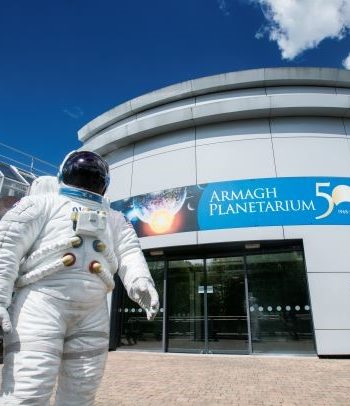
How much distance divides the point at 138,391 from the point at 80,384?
3383mm

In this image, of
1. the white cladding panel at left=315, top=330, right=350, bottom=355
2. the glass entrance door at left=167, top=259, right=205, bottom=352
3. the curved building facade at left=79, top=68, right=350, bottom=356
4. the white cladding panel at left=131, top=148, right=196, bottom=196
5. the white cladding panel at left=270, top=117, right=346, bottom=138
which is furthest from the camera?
the white cladding panel at left=131, top=148, right=196, bottom=196

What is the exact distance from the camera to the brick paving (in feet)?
14.9

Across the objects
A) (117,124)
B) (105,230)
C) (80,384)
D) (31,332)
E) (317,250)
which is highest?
(117,124)

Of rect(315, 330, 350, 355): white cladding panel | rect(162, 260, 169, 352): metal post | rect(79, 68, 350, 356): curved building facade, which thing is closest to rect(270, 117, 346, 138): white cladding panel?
rect(79, 68, 350, 356): curved building facade

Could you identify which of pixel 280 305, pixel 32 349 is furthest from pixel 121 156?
pixel 32 349

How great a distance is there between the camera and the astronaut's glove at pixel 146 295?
7.66 feet

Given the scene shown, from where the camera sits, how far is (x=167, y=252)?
33.1ft

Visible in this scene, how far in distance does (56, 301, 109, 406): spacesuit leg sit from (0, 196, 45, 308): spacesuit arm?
431mm

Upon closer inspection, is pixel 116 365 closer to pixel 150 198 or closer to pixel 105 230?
pixel 150 198

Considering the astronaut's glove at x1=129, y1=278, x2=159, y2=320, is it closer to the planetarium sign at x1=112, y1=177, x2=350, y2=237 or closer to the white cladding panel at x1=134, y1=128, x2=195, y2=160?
the planetarium sign at x1=112, y1=177, x2=350, y2=237

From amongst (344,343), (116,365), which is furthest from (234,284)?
(116,365)

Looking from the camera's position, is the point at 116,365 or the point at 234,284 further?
the point at 234,284

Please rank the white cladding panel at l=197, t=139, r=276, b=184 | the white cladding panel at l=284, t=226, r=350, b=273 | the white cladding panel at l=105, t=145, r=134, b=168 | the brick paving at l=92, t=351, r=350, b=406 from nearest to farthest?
the brick paving at l=92, t=351, r=350, b=406, the white cladding panel at l=284, t=226, r=350, b=273, the white cladding panel at l=197, t=139, r=276, b=184, the white cladding panel at l=105, t=145, r=134, b=168

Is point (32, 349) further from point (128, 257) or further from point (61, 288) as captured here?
point (128, 257)
